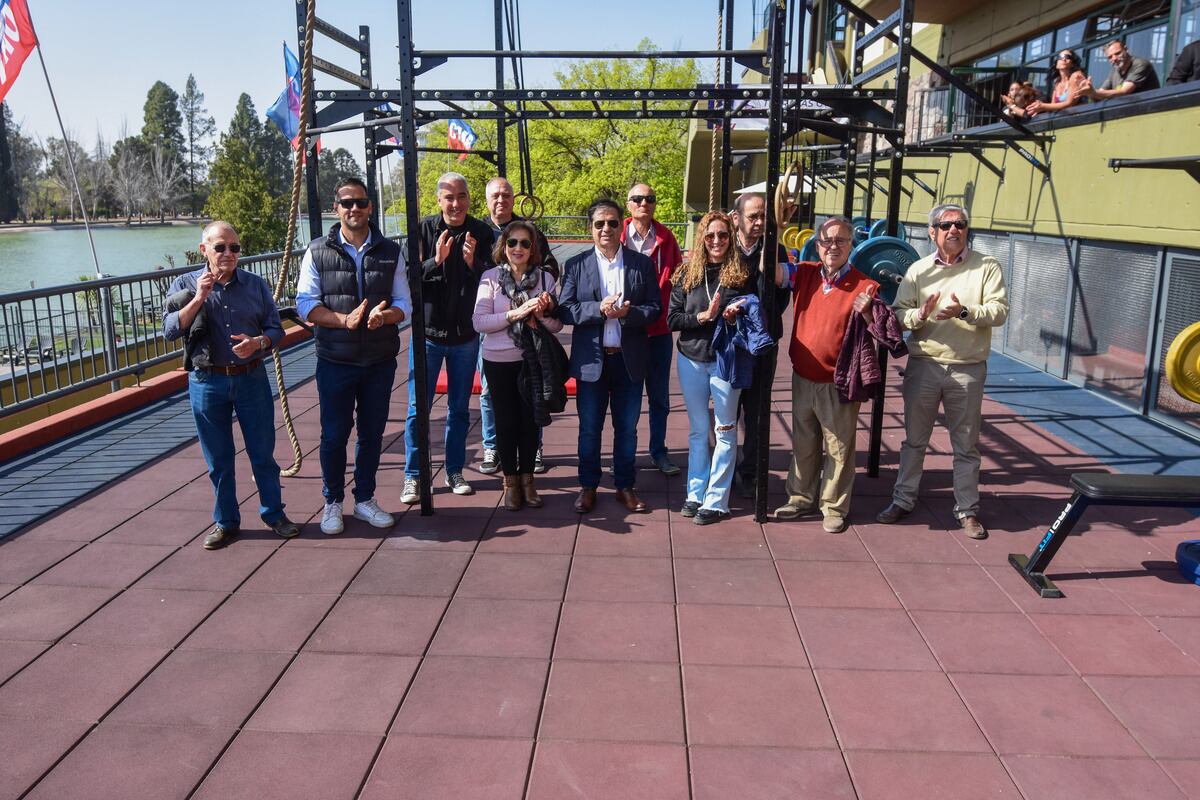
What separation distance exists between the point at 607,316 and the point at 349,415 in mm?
1626

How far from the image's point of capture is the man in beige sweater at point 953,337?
495 cm

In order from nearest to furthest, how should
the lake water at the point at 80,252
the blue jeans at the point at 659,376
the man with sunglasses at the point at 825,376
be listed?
1. the man with sunglasses at the point at 825,376
2. the blue jeans at the point at 659,376
3. the lake water at the point at 80,252

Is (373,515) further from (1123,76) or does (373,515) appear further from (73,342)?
(1123,76)

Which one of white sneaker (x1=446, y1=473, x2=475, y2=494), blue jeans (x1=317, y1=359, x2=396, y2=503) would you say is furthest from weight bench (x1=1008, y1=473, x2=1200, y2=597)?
blue jeans (x1=317, y1=359, x2=396, y2=503)

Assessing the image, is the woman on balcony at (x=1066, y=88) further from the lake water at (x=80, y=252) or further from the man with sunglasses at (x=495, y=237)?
the lake water at (x=80, y=252)

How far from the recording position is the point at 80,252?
189 feet

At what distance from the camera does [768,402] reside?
17.5 feet

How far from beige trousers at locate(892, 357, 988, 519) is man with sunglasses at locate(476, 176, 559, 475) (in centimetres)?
229

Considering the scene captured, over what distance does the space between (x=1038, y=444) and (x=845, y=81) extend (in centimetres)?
329

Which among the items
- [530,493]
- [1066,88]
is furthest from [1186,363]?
[1066,88]

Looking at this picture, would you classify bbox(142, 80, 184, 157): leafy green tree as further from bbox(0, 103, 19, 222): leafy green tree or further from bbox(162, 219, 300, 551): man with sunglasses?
bbox(162, 219, 300, 551): man with sunglasses

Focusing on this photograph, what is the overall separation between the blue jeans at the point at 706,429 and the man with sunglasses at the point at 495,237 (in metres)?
1.05

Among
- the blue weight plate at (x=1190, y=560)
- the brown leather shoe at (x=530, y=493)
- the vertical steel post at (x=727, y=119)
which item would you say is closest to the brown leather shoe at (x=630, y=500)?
the brown leather shoe at (x=530, y=493)

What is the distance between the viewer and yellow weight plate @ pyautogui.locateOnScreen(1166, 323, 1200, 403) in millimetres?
4469
